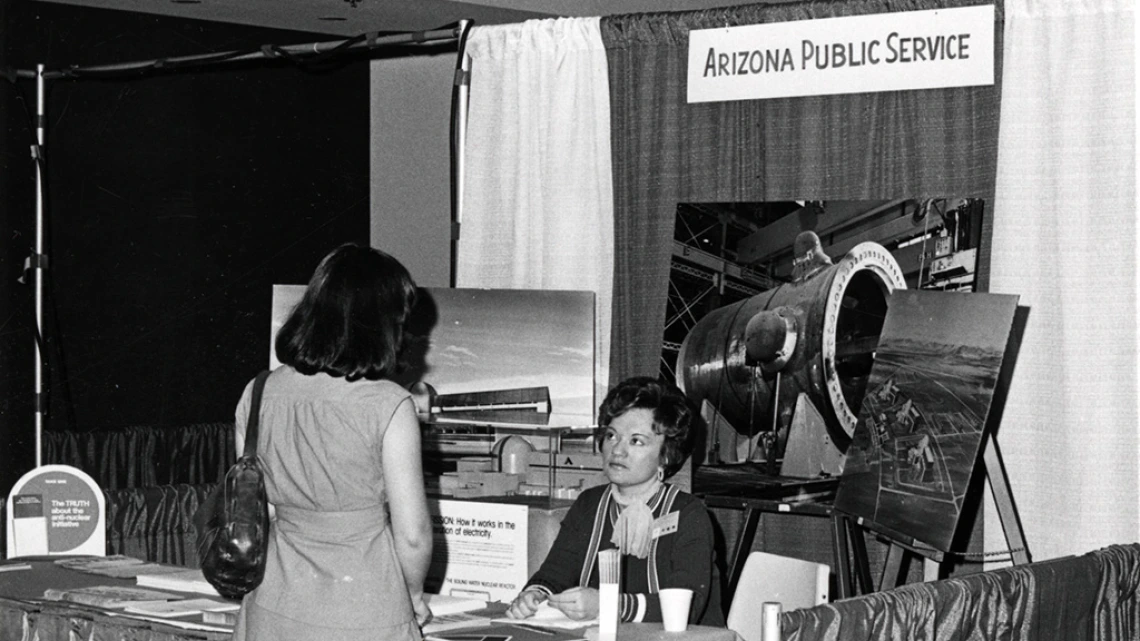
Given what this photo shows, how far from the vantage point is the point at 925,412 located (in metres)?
3.77

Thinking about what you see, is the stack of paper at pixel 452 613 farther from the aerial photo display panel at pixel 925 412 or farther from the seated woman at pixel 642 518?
the aerial photo display panel at pixel 925 412

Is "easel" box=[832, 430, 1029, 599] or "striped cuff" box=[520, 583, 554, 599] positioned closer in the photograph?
"striped cuff" box=[520, 583, 554, 599]

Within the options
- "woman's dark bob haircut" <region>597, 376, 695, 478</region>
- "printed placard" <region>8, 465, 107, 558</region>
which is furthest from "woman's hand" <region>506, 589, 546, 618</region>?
"printed placard" <region>8, 465, 107, 558</region>

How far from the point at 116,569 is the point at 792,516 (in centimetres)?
203

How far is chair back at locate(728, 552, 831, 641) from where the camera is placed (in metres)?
3.21

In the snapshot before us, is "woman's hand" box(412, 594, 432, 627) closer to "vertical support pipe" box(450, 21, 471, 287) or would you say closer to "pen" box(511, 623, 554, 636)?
"pen" box(511, 623, 554, 636)

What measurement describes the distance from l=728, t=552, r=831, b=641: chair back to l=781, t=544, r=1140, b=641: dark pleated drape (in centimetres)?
35

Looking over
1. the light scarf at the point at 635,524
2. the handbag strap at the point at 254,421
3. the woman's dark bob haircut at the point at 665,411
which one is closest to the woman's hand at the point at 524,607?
the light scarf at the point at 635,524

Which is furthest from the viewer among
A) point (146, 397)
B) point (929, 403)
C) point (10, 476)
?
point (146, 397)

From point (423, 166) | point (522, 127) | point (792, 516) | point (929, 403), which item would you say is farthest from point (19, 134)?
point (929, 403)

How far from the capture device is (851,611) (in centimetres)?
266

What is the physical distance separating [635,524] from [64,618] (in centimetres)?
115

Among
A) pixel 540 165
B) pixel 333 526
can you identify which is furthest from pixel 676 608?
pixel 540 165

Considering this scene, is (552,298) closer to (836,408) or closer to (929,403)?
(836,408)
